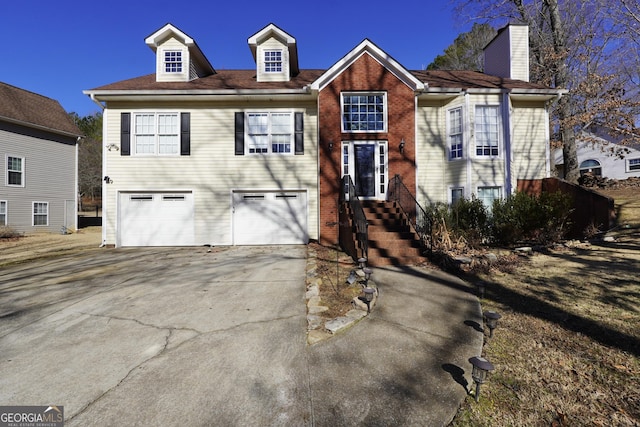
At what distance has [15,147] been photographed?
51.1 feet

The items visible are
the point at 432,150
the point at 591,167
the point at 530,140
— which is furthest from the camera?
the point at 591,167

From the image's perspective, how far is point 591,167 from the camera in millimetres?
25016

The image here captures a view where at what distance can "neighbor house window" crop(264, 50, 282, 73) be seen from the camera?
12102 millimetres

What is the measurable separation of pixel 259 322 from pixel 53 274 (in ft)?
20.5

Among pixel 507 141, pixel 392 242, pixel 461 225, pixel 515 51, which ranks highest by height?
pixel 515 51

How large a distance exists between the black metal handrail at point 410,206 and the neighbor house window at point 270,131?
424cm

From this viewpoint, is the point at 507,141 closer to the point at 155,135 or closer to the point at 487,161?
the point at 487,161

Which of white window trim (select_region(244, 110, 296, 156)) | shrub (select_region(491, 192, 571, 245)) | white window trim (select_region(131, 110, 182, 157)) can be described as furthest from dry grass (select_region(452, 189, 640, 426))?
white window trim (select_region(131, 110, 182, 157))

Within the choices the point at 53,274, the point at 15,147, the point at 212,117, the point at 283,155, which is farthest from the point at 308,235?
the point at 15,147

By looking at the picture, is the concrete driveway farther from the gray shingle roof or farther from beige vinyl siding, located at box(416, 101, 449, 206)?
the gray shingle roof

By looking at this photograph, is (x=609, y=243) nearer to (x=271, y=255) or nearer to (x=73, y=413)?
(x=271, y=255)

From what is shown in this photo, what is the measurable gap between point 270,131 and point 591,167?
29307 mm

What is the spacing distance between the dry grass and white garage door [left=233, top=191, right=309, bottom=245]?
6685 mm

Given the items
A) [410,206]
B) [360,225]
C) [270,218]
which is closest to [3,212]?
[270,218]
